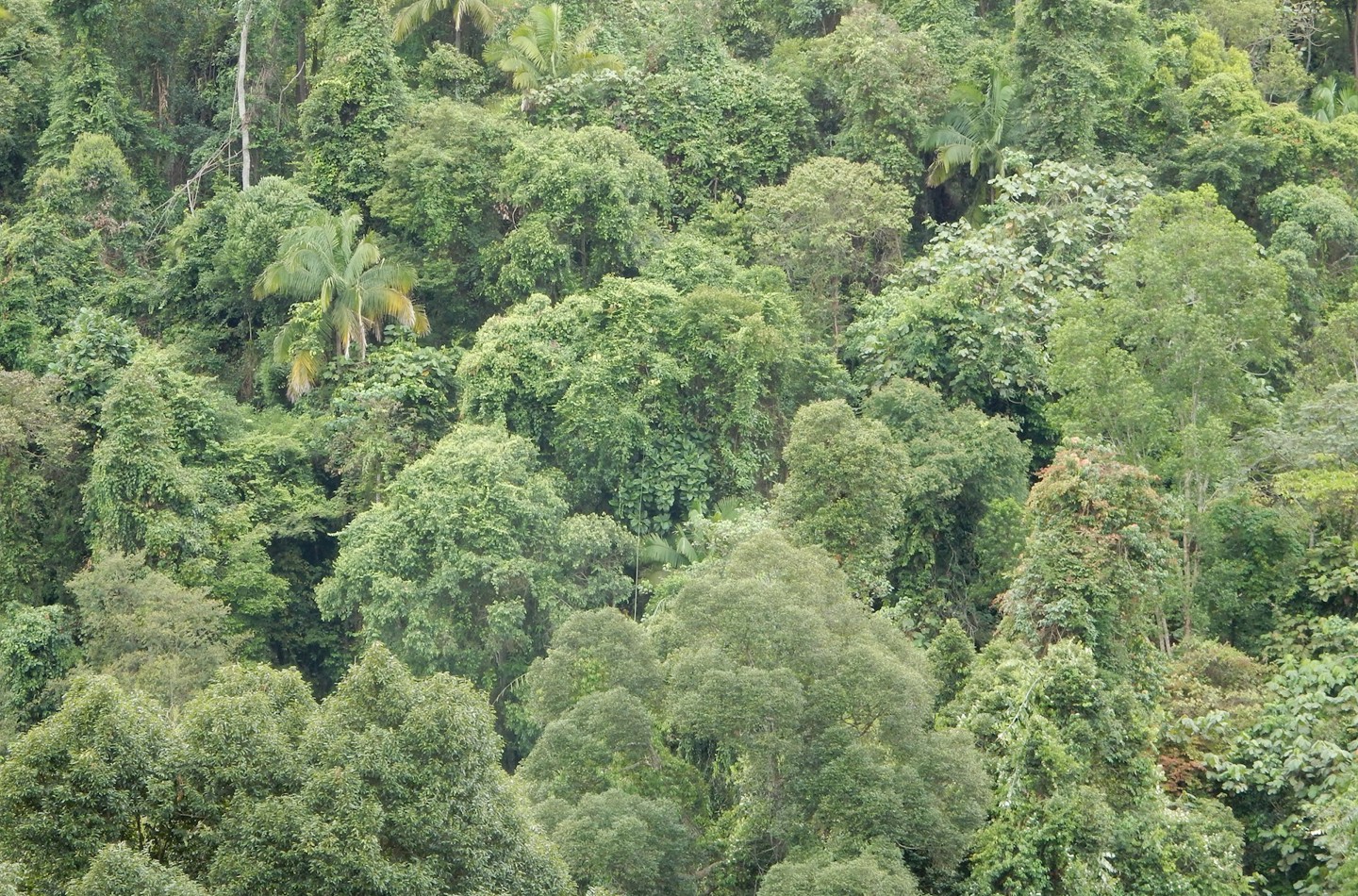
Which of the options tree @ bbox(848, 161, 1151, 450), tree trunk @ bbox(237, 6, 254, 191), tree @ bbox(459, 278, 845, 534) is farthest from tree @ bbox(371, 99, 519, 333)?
tree @ bbox(848, 161, 1151, 450)

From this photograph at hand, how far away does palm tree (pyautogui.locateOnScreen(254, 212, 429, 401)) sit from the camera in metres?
29.2

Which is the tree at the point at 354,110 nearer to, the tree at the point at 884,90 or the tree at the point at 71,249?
the tree at the point at 71,249

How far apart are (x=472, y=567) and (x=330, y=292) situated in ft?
19.1

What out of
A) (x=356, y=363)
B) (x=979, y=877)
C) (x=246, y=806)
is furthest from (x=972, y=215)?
(x=246, y=806)

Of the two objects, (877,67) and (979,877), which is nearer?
(979,877)

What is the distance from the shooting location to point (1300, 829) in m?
20.9

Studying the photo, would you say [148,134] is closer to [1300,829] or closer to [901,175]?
[901,175]

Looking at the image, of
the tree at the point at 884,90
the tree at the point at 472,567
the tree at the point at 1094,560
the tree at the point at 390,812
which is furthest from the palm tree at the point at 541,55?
the tree at the point at 390,812

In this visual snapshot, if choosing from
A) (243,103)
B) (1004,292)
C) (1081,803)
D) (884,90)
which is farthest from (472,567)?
(243,103)

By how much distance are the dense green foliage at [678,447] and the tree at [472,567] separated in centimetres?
→ 7

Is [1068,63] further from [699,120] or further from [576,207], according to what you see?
[576,207]

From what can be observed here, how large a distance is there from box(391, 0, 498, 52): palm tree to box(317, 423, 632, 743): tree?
Answer: 9719mm

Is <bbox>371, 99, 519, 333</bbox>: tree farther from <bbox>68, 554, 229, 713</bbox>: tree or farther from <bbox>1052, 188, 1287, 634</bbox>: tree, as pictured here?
<bbox>1052, 188, 1287, 634</bbox>: tree

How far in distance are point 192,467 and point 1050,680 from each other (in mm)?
12663
